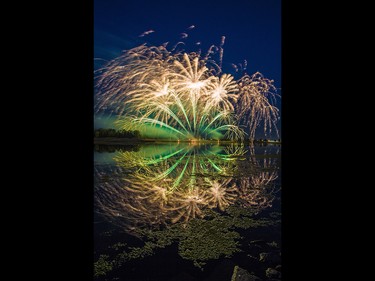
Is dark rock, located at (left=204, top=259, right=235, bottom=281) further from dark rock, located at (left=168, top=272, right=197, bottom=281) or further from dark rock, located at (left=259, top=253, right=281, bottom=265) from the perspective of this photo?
dark rock, located at (left=259, top=253, right=281, bottom=265)

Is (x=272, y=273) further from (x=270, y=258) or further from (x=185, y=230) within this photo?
(x=185, y=230)

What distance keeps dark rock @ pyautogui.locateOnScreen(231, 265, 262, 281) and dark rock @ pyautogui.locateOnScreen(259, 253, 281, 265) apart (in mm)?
534

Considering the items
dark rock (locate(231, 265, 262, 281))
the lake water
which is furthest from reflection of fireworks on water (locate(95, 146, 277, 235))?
dark rock (locate(231, 265, 262, 281))

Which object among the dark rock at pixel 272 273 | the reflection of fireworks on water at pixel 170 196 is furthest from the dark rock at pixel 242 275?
the reflection of fireworks on water at pixel 170 196

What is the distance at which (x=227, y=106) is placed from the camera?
19.4m

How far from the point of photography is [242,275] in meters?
2.84

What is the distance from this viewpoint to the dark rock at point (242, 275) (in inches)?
109
